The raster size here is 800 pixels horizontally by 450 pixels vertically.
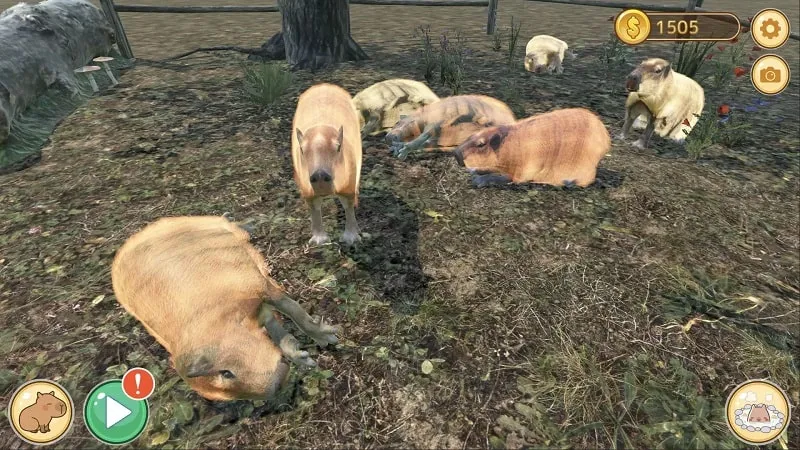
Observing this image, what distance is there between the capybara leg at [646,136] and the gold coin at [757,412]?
2.93 meters

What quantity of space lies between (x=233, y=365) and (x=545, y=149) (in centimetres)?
311

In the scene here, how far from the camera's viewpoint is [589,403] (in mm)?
2217

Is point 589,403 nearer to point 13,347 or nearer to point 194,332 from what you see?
point 194,332

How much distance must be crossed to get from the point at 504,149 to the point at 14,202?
4431 millimetres

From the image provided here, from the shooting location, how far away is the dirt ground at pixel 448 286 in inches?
85.4

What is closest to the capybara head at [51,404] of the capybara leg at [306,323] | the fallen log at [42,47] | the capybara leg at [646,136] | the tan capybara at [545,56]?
the capybara leg at [306,323]

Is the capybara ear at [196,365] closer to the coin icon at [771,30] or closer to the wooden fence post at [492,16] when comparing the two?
the coin icon at [771,30]

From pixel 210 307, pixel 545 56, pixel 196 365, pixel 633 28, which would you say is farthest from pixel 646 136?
pixel 196 365

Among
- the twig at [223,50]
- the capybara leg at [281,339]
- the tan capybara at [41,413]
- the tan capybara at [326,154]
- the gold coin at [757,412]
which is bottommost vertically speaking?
the gold coin at [757,412]

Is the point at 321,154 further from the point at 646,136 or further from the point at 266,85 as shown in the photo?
the point at 646,136

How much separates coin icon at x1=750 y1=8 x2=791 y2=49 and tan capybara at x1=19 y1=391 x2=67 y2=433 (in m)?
8.25

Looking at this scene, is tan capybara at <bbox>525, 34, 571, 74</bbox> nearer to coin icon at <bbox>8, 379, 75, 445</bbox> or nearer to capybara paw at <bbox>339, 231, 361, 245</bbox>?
capybara paw at <bbox>339, 231, 361, 245</bbox>

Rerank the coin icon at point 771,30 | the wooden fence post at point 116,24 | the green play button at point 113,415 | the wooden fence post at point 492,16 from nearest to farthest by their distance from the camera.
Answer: the green play button at point 113,415
the coin icon at point 771,30
the wooden fence post at point 116,24
the wooden fence post at point 492,16

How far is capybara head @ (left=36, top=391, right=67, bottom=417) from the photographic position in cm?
216
